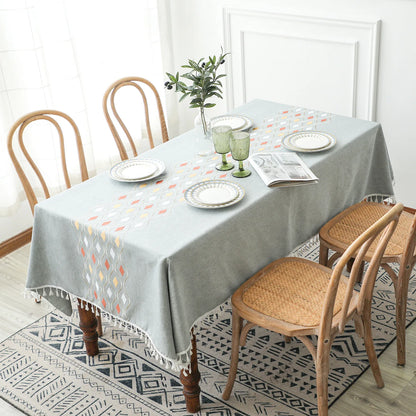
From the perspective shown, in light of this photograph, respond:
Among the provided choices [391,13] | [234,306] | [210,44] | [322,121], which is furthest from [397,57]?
[234,306]

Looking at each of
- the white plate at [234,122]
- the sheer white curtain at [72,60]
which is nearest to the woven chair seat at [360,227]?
the white plate at [234,122]

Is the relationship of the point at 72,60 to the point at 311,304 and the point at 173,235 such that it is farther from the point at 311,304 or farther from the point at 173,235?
the point at 311,304

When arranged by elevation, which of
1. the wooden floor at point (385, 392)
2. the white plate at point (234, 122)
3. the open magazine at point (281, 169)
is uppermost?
the white plate at point (234, 122)

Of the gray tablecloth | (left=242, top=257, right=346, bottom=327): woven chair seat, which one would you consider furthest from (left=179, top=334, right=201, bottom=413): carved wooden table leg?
(left=242, top=257, right=346, bottom=327): woven chair seat

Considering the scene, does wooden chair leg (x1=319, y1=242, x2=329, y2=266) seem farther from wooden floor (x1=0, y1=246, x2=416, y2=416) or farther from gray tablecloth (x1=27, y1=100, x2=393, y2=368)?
wooden floor (x1=0, y1=246, x2=416, y2=416)

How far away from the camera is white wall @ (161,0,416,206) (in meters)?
3.06

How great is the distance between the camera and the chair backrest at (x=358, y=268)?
1.73 metres

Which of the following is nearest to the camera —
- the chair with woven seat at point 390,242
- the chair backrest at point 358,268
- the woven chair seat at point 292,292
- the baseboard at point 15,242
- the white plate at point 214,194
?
the chair backrest at point 358,268

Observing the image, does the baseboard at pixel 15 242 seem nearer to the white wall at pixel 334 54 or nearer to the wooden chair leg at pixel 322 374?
the white wall at pixel 334 54

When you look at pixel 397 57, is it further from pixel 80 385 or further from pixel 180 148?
pixel 80 385

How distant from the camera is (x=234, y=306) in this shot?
81.5 inches

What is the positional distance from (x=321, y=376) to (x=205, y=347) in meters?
0.67

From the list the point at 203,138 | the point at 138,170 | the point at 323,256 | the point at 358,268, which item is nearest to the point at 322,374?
the point at 358,268

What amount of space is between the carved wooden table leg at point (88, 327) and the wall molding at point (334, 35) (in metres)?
1.76
